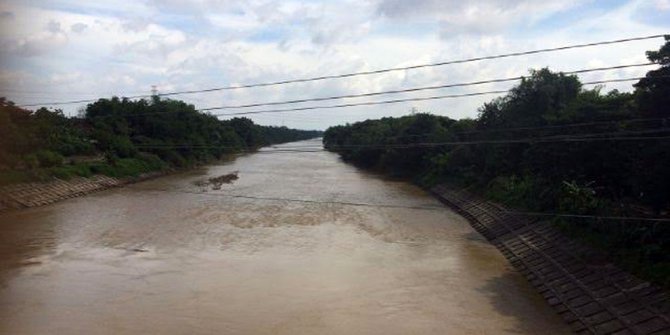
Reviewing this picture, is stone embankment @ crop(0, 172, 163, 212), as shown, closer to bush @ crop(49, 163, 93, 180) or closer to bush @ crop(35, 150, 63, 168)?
bush @ crop(49, 163, 93, 180)

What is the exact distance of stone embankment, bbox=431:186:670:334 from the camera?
1255cm

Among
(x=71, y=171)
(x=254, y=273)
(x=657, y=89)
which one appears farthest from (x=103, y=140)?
(x=657, y=89)

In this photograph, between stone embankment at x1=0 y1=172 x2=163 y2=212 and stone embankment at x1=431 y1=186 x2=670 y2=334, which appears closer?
stone embankment at x1=431 y1=186 x2=670 y2=334

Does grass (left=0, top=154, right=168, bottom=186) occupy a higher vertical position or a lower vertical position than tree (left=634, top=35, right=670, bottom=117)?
lower

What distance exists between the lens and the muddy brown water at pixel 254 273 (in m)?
13.7

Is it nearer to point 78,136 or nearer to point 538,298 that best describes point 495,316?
point 538,298

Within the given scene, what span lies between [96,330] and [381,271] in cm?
912

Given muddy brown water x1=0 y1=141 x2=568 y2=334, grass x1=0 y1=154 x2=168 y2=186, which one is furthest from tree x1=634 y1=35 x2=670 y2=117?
grass x1=0 y1=154 x2=168 y2=186

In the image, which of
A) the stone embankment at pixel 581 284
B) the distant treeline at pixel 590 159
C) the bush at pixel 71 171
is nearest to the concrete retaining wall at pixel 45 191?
the bush at pixel 71 171

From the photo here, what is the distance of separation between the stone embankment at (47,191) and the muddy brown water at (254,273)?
109 centimetres

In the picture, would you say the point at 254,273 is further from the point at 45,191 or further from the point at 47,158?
the point at 47,158

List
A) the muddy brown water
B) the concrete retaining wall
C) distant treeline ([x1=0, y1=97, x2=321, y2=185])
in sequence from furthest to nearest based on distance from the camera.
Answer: distant treeline ([x1=0, y1=97, x2=321, y2=185]), the concrete retaining wall, the muddy brown water

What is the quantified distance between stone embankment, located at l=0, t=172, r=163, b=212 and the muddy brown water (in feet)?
3.57

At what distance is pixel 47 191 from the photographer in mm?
33062
